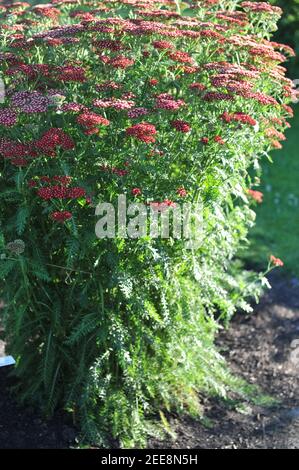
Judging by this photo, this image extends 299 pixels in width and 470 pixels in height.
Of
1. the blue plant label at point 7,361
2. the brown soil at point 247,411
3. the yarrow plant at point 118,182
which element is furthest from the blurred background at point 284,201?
the blue plant label at point 7,361

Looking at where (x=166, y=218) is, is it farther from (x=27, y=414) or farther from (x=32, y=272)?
(x=27, y=414)

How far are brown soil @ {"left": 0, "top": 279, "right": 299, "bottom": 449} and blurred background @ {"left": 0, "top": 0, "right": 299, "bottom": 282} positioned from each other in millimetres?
788

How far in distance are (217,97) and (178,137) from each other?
0.31 meters

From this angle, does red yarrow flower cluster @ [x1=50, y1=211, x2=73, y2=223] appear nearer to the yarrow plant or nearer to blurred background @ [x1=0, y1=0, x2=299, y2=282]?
the yarrow plant

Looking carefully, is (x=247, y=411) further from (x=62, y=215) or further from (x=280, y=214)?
(x=280, y=214)

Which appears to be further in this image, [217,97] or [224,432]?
[224,432]

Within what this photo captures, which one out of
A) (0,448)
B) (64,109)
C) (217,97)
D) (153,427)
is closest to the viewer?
(64,109)

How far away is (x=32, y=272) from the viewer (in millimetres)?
3404

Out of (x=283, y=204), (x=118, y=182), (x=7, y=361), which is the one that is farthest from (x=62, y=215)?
(x=283, y=204)

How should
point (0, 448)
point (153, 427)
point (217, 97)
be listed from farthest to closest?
point (153, 427)
point (0, 448)
point (217, 97)

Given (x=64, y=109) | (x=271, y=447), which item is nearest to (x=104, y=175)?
(x=64, y=109)

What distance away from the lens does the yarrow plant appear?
10.9 ft

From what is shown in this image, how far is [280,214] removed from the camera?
698 cm

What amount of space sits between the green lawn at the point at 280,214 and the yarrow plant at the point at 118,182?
83.7 inches
